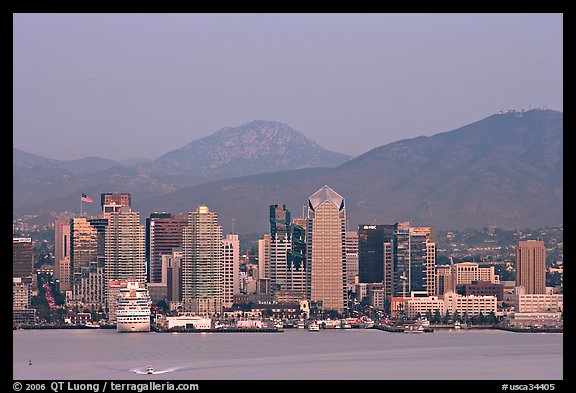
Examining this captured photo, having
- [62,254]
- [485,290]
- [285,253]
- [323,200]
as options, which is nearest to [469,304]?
[485,290]

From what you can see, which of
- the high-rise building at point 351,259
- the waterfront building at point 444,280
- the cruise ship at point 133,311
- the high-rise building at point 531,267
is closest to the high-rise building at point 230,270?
the high-rise building at point 351,259

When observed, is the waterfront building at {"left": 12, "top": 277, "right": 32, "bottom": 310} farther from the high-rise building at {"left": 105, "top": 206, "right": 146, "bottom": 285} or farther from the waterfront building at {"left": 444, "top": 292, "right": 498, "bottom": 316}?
the waterfront building at {"left": 444, "top": 292, "right": 498, "bottom": 316}

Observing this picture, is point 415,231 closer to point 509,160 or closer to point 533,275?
point 533,275

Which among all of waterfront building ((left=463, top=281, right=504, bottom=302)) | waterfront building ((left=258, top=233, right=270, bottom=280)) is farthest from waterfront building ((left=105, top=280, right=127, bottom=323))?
waterfront building ((left=463, top=281, right=504, bottom=302))

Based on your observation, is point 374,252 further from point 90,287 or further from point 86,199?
point 86,199
